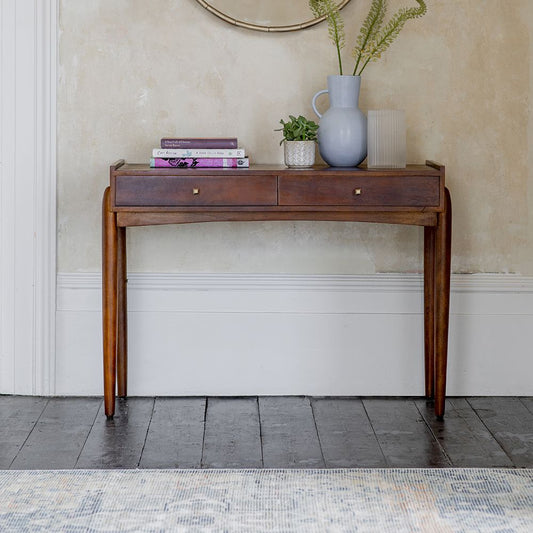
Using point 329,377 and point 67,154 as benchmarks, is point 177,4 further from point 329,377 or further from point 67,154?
point 329,377

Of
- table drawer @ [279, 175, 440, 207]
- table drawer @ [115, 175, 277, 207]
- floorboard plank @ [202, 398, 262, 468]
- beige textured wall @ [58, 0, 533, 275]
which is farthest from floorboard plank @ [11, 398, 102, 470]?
table drawer @ [279, 175, 440, 207]

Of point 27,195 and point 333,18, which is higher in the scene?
point 333,18

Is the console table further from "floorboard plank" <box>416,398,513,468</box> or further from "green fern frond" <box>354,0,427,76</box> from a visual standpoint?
"floorboard plank" <box>416,398,513,468</box>

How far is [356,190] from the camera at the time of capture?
2809 millimetres

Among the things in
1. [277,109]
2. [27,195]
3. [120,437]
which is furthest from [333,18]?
[120,437]

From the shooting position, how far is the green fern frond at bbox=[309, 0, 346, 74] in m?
3.00

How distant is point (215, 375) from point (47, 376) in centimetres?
61

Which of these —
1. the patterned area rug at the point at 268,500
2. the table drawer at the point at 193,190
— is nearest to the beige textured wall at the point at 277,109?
the table drawer at the point at 193,190

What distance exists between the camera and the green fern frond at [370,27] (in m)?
3.06

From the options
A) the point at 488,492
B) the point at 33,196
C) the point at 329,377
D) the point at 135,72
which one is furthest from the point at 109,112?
the point at 488,492

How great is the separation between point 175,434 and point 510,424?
1.09m

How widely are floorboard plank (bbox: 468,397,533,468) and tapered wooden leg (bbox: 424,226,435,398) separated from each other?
0.18m

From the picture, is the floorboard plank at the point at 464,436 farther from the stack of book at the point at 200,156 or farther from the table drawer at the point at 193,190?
the stack of book at the point at 200,156

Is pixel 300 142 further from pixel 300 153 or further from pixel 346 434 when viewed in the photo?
pixel 346 434
